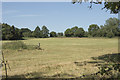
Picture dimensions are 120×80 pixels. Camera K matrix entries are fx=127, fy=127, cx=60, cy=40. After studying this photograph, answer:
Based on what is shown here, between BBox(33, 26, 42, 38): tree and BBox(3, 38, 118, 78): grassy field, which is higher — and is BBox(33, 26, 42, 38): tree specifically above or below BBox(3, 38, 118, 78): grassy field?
above

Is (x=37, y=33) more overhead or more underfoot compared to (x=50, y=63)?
more overhead

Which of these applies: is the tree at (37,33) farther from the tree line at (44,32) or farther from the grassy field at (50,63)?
the grassy field at (50,63)

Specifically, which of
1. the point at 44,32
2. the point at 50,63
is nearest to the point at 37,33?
the point at 44,32

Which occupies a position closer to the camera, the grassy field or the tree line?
the grassy field

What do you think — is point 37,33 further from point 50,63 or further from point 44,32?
point 50,63

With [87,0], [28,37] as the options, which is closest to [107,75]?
[87,0]

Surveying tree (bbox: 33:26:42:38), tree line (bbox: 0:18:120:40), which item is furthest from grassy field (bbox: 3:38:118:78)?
tree (bbox: 33:26:42:38)

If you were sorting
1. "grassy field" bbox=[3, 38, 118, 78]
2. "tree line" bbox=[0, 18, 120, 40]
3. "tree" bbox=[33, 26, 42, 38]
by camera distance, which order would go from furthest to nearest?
"tree" bbox=[33, 26, 42, 38] → "tree line" bbox=[0, 18, 120, 40] → "grassy field" bbox=[3, 38, 118, 78]

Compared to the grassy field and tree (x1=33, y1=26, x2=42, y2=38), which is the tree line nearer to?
tree (x1=33, y1=26, x2=42, y2=38)

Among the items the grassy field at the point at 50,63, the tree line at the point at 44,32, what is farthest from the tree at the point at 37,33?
the grassy field at the point at 50,63

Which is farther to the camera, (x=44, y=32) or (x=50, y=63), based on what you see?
(x=44, y=32)

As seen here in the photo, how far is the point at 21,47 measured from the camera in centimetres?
2159

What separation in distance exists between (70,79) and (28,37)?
261 feet

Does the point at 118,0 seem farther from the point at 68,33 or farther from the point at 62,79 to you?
the point at 68,33
